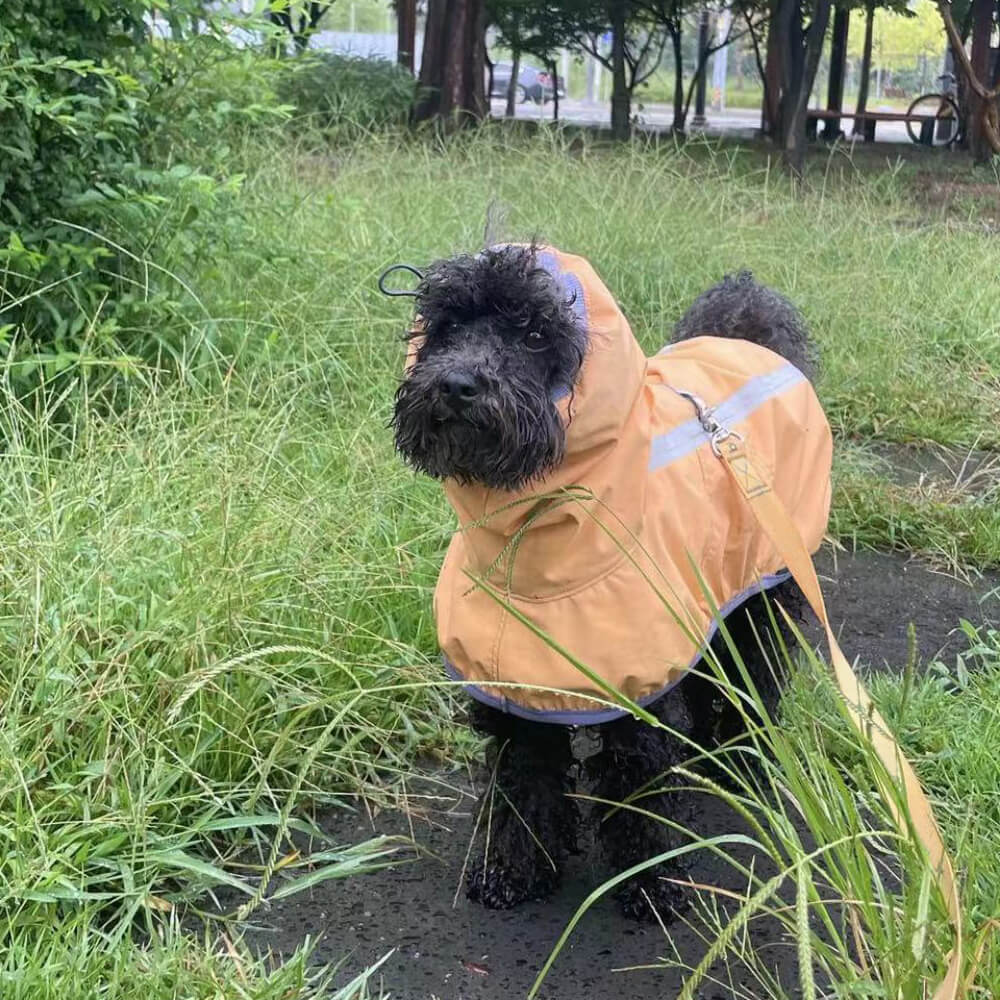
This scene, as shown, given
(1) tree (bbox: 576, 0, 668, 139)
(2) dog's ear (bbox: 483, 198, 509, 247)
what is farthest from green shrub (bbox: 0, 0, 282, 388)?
(1) tree (bbox: 576, 0, 668, 139)

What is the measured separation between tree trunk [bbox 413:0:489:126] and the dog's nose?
13.6 metres

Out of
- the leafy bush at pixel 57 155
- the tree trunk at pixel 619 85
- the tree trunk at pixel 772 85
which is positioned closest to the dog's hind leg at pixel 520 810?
Result: the leafy bush at pixel 57 155

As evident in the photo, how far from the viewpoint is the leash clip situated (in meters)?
2.58

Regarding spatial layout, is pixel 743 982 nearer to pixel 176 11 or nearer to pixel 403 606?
pixel 403 606

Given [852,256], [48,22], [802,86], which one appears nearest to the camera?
[48,22]

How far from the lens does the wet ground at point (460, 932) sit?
236cm

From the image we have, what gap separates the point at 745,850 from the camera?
9.29ft

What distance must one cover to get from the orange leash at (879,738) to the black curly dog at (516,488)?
14cm

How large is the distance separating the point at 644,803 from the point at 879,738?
0.70 metres

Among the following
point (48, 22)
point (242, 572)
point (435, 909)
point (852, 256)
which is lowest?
point (435, 909)

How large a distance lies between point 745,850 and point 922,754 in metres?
0.58

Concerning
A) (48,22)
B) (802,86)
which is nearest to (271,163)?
(48,22)

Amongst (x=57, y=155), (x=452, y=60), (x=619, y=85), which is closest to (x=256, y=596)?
(x=57, y=155)

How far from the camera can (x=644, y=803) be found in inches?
101
